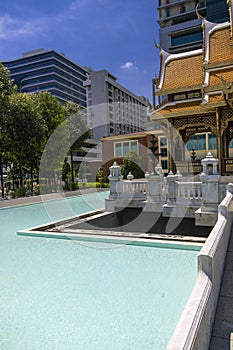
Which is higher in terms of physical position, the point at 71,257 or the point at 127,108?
the point at 127,108

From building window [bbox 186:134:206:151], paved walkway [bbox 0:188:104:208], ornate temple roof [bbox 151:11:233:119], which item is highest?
ornate temple roof [bbox 151:11:233:119]

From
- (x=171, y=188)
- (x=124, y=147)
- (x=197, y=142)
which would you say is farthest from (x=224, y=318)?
(x=124, y=147)

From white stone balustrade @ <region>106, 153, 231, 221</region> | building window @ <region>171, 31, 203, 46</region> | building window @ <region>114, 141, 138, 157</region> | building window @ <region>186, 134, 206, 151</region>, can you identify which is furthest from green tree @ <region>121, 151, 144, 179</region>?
building window @ <region>171, 31, 203, 46</region>

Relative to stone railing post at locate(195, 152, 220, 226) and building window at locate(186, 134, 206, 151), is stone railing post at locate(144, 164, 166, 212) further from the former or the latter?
building window at locate(186, 134, 206, 151)

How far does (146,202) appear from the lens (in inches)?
436

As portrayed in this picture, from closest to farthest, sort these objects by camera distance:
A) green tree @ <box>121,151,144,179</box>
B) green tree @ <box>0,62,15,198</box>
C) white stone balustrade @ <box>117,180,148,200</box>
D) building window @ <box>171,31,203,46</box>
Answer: white stone balustrade @ <box>117,180,148,200</box>, green tree @ <box>0,62,15,198</box>, green tree @ <box>121,151,144,179</box>, building window @ <box>171,31,203,46</box>

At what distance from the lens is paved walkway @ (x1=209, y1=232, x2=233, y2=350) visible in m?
2.95

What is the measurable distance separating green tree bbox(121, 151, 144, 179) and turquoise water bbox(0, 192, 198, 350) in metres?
18.8

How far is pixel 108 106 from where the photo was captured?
6650 cm

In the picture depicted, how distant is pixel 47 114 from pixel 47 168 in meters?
4.50

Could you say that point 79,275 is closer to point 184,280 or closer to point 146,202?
point 184,280

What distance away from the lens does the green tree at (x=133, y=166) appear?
84.8ft

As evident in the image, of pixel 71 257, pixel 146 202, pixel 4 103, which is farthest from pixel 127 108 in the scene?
pixel 71 257

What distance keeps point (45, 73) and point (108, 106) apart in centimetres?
2449
